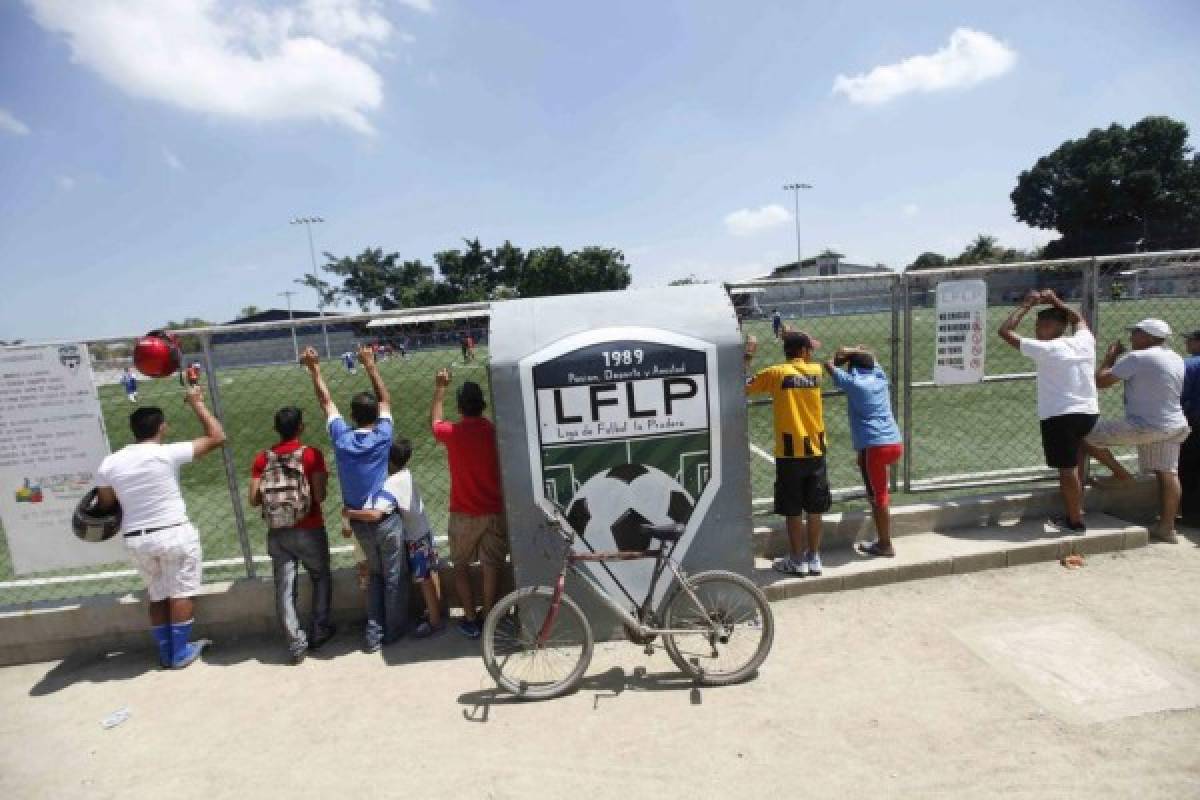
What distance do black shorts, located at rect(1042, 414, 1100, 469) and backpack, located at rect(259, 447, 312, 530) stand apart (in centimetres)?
529

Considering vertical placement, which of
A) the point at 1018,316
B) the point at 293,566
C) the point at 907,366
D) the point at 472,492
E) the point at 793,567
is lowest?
the point at 793,567

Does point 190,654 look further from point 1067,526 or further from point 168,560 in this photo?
point 1067,526

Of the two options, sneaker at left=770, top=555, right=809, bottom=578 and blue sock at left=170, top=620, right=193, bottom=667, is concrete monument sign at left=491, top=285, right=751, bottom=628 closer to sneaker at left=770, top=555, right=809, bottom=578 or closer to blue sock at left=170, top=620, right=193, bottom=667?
sneaker at left=770, top=555, right=809, bottom=578

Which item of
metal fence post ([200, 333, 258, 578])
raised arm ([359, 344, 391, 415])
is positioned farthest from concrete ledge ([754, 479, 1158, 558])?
metal fence post ([200, 333, 258, 578])

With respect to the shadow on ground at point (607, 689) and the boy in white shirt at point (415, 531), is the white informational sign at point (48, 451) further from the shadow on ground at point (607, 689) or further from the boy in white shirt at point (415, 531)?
the shadow on ground at point (607, 689)

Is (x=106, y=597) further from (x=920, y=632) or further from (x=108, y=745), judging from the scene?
(x=920, y=632)

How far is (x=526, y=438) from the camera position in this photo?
3.87 meters

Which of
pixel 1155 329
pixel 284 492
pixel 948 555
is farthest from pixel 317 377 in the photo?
pixel 1155 329

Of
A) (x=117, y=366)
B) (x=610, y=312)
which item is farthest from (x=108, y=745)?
(x=610, y=312)

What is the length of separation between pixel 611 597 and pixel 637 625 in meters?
0.27

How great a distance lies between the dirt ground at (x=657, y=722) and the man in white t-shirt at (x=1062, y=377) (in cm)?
96

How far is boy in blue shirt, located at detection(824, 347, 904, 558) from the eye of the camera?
15.3ft

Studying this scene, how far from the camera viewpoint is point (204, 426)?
4180 mm

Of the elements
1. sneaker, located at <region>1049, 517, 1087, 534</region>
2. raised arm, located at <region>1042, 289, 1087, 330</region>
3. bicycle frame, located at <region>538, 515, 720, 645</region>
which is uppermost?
raised arm, located at <region>1042, 289, 1087, 330</region>
